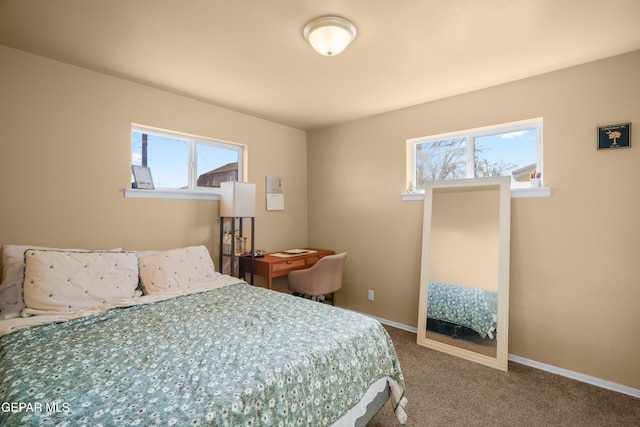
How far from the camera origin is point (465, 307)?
2.78m

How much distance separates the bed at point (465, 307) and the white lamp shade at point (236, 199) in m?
2.04

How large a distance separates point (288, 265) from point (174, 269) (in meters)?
1.21

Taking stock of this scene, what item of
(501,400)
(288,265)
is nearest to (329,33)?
A: (288,265)

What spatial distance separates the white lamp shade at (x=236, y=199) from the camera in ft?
9.86

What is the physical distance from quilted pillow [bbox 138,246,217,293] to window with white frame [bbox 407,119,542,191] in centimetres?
236

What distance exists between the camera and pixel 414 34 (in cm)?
191

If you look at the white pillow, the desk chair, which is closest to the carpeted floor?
A: the desk chair

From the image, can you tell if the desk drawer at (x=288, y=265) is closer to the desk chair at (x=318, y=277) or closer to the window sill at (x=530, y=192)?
the desk chair at (x=318, y=277)

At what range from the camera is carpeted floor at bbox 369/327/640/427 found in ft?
6.14

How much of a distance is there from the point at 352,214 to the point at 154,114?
2.41m

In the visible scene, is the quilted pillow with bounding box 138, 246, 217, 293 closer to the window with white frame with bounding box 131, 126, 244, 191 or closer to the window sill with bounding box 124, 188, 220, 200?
the window sill with bounding box 124, 188, 220, 200

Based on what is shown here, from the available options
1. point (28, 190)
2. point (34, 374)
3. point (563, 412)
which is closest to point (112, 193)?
point (28, 190)

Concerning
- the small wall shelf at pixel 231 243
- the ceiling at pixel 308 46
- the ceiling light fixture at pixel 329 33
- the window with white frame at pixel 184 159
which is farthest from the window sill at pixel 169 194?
the ceiling light fixture at pixel 329 33

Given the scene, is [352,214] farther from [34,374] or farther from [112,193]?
[34,374]
